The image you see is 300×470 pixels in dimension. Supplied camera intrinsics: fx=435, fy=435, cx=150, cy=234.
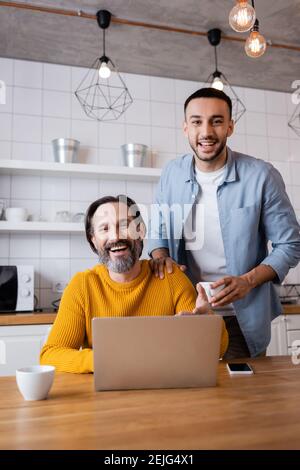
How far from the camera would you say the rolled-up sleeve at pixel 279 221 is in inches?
66.1

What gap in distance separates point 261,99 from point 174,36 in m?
1.21

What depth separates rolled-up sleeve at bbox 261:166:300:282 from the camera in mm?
1680

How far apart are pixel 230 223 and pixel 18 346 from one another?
4.68ft

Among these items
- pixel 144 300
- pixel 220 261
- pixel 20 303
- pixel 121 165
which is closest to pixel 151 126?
pixel 121 165

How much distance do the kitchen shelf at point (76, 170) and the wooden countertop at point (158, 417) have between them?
2.06 m

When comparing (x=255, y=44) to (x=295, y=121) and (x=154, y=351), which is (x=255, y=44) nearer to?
(x=154, y=351)

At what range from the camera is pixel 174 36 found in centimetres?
290

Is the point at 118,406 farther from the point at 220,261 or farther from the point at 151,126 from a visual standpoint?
the point at 151,126

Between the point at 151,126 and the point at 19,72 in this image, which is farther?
the point at 151,126

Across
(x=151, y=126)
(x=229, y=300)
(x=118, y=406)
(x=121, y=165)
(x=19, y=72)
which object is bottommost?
(x=118, y=406)

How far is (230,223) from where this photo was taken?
1.71m

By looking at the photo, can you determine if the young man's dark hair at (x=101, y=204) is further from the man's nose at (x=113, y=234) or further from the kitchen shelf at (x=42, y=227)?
the kitchen shelf at (x=42, y=227)

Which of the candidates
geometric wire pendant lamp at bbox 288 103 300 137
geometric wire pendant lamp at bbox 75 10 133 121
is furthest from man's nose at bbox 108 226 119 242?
geometric wire pendant lamp at bbox 288 103 300 137

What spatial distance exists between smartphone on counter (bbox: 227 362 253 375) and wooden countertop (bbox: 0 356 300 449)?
6 cm
